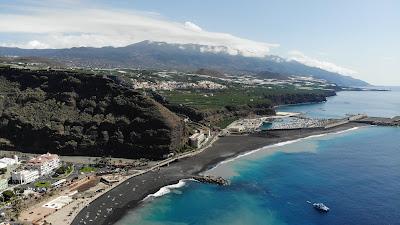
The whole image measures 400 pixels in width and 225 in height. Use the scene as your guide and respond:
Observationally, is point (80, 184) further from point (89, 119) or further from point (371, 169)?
point (371, 169)

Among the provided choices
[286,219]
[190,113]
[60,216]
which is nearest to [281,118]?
[190,113]

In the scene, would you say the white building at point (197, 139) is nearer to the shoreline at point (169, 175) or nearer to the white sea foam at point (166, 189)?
the shoreline at point (169, 175)

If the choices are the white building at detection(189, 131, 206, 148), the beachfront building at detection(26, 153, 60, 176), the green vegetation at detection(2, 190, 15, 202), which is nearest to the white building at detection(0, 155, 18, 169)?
the beachfront building at detection(26, 153, 60, 176)

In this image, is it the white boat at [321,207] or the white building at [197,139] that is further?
the white building at [197,139]

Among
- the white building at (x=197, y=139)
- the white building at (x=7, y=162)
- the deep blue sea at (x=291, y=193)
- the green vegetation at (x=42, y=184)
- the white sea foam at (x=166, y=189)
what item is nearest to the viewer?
the deep blue sea at (x=291, y=193)

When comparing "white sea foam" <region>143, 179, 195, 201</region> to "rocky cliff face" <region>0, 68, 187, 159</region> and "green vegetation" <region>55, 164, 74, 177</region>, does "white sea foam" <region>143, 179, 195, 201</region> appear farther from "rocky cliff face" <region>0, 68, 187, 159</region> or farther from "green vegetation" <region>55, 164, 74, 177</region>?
"green vegetation" <region>55, 164, 74, 177</region>

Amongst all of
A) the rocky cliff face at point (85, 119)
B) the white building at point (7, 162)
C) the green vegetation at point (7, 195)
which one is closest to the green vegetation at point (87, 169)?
the rocky cliff face at point (85, 119)

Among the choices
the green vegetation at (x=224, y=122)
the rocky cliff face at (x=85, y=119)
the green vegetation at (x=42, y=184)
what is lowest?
the green vegetation at (x=42, y=184)
